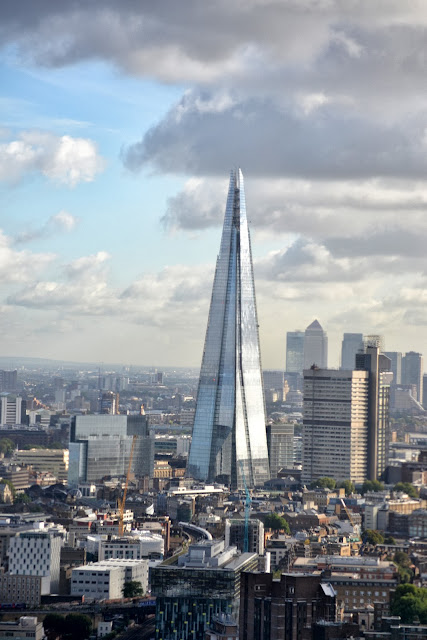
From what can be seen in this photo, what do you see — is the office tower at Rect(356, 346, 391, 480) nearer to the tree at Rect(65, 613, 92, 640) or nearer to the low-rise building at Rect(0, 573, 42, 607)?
the low-rise building at Rect(0, 573, 42, 607)

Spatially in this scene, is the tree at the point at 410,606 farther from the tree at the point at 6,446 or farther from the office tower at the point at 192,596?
the tree at the point at 6,446

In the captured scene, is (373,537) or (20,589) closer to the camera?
(20,589)

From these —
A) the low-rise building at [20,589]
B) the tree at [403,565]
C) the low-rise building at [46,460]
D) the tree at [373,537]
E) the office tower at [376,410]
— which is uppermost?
the office tower at [376,410]

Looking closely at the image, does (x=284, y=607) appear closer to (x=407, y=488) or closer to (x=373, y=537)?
(x=373, y=537)

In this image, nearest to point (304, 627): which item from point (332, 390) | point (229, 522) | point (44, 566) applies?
point (44, 566)

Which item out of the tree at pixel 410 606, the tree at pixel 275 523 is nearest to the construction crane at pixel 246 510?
the tree at pixel 275 523

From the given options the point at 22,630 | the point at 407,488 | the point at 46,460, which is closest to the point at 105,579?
the point at 22,630
